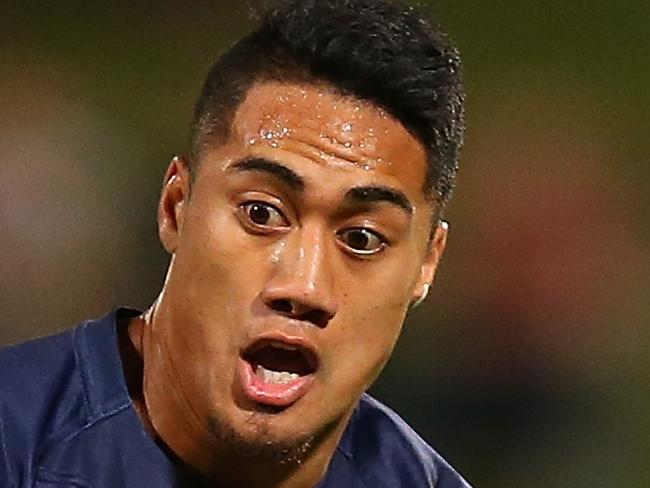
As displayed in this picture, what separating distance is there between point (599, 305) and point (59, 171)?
0.81 m

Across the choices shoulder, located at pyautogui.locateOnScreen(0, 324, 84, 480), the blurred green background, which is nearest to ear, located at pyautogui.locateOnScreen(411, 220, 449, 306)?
shoulder, located at pyautogui.locateOnScreen(0, 324, 84, 480)

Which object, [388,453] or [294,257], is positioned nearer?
[294,257]

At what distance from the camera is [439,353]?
1.94 meters

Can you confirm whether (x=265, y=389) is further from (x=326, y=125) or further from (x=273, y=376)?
(x=326, y=125)

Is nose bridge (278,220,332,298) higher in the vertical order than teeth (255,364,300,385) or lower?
higher

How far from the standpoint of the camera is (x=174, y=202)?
0.98 m

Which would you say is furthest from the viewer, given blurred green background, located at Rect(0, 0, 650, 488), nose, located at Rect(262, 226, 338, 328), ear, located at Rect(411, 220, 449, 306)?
blurred green background, located at Rect(0, 0, 650, 488)

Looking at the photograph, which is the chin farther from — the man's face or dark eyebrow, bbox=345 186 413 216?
dark eyebrow, bbox=345 186 413 216

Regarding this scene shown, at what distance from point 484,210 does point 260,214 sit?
44.8 inches

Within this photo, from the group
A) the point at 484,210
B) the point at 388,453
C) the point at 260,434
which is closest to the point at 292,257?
the point at 260,434

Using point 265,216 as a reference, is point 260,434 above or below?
below

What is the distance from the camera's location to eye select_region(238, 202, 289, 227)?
89cm

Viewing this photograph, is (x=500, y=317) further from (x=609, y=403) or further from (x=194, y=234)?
(x=194, y=234)

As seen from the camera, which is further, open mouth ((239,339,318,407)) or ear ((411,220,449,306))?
ear ((411,220,449,306))
